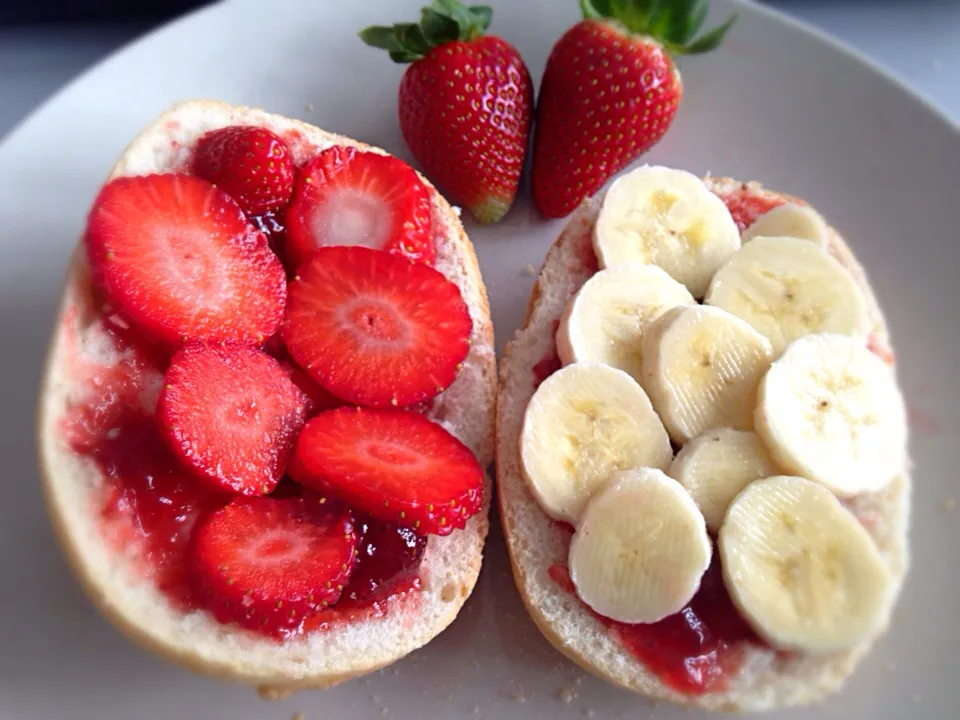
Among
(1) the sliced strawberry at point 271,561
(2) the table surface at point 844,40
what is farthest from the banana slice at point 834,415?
(2) the table surface at point 844,40

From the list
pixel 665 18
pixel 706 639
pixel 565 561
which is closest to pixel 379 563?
pixel 565 561

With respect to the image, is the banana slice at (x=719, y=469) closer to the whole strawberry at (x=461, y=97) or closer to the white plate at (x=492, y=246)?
the white plate at (x=492, y=246)

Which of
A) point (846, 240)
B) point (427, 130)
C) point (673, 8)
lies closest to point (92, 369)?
point (427, 130)

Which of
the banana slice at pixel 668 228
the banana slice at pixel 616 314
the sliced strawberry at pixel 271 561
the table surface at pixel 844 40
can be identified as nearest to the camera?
the sliced strawberry at pixel 271 561

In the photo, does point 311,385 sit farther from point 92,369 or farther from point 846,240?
point 846,240

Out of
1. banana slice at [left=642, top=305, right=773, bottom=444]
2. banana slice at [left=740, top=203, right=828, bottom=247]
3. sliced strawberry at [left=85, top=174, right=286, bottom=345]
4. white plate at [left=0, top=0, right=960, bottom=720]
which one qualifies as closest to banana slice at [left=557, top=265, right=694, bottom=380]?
banana slice at [left=642, top=305, right=773, bottom=444]

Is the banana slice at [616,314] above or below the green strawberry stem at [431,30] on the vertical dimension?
below
